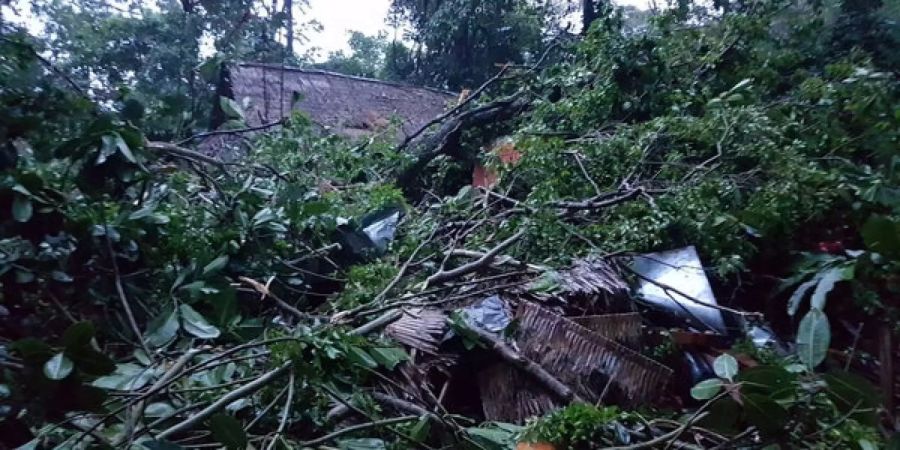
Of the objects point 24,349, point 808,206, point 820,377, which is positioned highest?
point 808,206

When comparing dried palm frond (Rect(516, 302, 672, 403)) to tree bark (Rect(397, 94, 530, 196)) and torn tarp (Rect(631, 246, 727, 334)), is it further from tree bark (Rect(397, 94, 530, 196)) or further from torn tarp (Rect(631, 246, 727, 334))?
tree bark (Rect(397, 94, 530, 196))

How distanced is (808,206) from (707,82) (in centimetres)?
179

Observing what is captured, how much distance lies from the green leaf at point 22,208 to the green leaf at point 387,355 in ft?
3.42

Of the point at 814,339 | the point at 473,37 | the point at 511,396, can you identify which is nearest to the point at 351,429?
the point at 511,396

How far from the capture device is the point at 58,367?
1.47 meters

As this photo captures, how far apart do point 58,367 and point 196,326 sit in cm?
58

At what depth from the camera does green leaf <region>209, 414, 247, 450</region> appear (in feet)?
5.48

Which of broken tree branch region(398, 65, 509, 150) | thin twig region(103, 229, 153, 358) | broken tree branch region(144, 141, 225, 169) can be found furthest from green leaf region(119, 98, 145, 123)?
broken tree branch region(398, 65, 509, 150)

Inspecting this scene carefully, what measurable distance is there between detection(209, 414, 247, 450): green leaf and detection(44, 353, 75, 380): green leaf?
346mm

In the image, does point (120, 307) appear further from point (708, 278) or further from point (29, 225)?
point (708, 278)

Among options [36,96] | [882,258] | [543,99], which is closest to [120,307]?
[36,96]

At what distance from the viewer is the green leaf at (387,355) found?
203cm

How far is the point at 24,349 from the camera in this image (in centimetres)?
149

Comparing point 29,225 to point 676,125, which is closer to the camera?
point 29,225
